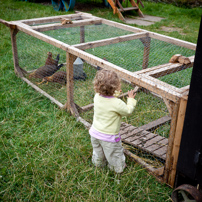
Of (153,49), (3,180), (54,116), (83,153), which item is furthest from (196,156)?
(153,49)

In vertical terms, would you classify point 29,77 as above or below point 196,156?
below

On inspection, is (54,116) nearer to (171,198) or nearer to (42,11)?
(171,198)

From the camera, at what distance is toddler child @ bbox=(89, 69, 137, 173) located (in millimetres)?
2342

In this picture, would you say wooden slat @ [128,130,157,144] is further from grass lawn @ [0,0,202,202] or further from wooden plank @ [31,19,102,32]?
wooden plank @ [31,19,102,32]

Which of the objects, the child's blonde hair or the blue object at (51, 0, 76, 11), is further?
the blue object at (51, 0, 76, 11)

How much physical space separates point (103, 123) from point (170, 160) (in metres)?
0.66

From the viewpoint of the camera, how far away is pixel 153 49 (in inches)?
237

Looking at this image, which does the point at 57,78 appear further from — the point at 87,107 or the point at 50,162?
the point at 50,162

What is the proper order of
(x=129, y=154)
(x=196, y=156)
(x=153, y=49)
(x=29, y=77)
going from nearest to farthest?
(x=196, y=156)
(x=129, y=154)
(x=29, y=77)
(x=153, y=49)

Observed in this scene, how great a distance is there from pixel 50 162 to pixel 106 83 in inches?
39.5

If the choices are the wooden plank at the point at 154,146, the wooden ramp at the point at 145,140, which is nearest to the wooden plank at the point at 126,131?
the wooden ramp at the point at 145,140

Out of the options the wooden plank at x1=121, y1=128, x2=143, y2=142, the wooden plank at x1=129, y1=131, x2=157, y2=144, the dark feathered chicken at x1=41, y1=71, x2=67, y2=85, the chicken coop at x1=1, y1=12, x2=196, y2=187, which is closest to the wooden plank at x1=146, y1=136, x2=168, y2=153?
the chicken coop at x1=1, y1=12, x2=196, y2=187

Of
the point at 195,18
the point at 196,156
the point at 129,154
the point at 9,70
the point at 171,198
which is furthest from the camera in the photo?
the point at 195,18

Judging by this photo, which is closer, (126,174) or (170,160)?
(170,160)
